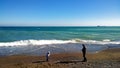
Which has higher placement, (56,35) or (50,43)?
(50,43)

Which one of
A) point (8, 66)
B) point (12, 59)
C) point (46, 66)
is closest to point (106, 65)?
point (46, 66)

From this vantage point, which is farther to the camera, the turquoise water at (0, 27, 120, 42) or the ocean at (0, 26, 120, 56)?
the turquoise water at (0, 27, 120, 42)

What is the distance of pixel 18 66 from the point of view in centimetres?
1468

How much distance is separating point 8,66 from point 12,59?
3.22m

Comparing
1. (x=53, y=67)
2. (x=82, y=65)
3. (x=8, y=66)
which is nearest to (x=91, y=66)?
(x=82, y=65)

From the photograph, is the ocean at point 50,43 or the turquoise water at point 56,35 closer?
the ocean at point 50,43

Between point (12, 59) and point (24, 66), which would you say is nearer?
point (24, 66)

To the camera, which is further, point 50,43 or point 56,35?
point 56,35

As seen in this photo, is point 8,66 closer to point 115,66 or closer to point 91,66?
point 91,66

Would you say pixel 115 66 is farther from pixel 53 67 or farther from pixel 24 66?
pixel 24 66

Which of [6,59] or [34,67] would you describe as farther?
[6,59]

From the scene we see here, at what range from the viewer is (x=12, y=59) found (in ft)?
59.0

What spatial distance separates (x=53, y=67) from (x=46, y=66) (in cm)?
62

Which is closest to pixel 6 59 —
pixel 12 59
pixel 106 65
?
pixel 12 59
